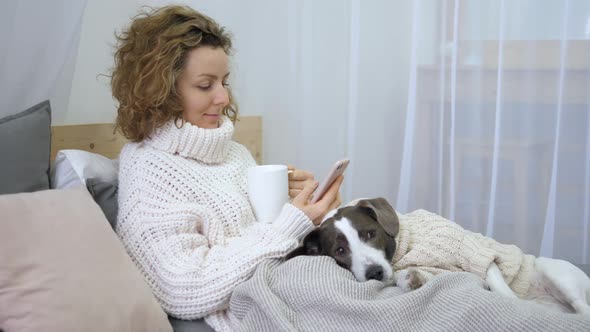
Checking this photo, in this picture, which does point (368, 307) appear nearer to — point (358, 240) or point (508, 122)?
point (358, 240)

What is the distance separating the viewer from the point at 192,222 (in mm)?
1525

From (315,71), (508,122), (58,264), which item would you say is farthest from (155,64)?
(508,122)

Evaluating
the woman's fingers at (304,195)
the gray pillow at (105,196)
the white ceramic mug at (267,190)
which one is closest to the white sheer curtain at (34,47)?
the gray pillow at (105,196)

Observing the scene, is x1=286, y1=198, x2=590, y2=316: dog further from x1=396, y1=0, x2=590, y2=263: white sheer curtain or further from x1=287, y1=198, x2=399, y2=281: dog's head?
x1=396, y1=0, x2=590, y2=263: white sheer curtain

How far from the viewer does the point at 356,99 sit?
8.44ft

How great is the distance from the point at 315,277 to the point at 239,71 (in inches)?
59.3

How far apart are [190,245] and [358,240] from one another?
455 millimetres

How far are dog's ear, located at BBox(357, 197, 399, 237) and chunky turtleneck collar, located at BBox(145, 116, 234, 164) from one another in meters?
0.45

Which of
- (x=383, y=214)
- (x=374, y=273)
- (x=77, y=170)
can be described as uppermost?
(x=77, y=170)

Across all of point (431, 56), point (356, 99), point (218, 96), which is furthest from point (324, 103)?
point (218, 96)

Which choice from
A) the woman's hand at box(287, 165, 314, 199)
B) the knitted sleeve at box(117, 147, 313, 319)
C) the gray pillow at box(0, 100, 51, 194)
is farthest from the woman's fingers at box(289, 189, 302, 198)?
the gray pillow at box(0, 100, 51, 194)

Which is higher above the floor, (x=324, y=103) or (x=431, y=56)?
(x=431, y=56)

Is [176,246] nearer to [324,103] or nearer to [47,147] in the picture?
[47,147]

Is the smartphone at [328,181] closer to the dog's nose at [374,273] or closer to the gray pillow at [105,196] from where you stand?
the dog's nose at [374,273]
